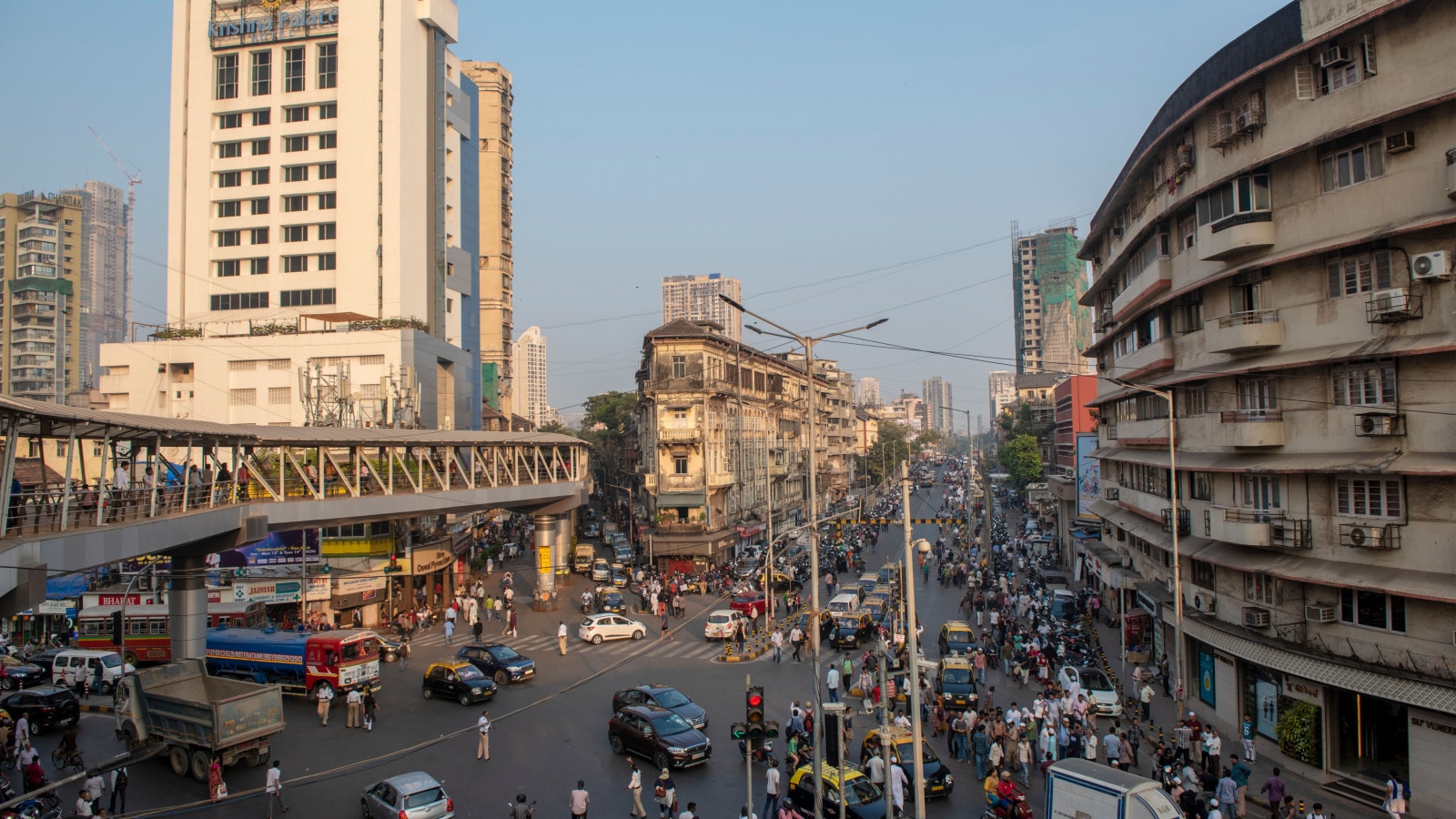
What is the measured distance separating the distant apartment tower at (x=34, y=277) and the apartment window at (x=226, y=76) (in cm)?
5639

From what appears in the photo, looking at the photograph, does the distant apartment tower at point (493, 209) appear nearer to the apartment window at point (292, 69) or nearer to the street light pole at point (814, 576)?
the apartment window at point (292, 69)

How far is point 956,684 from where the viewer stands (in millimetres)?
26375

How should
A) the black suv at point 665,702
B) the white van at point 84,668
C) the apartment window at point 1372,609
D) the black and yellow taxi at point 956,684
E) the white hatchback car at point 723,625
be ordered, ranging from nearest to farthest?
the apartment window at point 1372,609
the black suv at point 665,702
the black and yellow taxi at point 956,684
the white van at point 84,668
the white hatchback car at point 723,625

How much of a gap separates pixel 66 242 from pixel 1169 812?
5223 inches

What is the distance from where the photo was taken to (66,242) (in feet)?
356

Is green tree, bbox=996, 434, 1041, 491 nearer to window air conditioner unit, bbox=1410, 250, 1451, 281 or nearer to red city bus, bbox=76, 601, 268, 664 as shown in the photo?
window air conditioner unit, bbox=1410, 250, 1451, 281

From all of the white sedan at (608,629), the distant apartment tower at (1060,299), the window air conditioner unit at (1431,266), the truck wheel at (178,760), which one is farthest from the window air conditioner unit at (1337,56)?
the distant apartment tower at (1060,299)

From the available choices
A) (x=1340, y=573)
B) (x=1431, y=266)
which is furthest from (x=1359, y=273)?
(x=1340, y=573)

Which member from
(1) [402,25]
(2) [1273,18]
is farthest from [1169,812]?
(1) [402,25]

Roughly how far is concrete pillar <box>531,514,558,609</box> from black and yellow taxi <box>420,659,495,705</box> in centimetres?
1732

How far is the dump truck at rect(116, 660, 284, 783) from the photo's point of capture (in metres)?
20.5

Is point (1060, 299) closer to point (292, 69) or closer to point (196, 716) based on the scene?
point (292, 69)

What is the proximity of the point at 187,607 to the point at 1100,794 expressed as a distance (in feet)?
78.9

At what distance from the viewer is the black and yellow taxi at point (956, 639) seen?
32.6 metres
